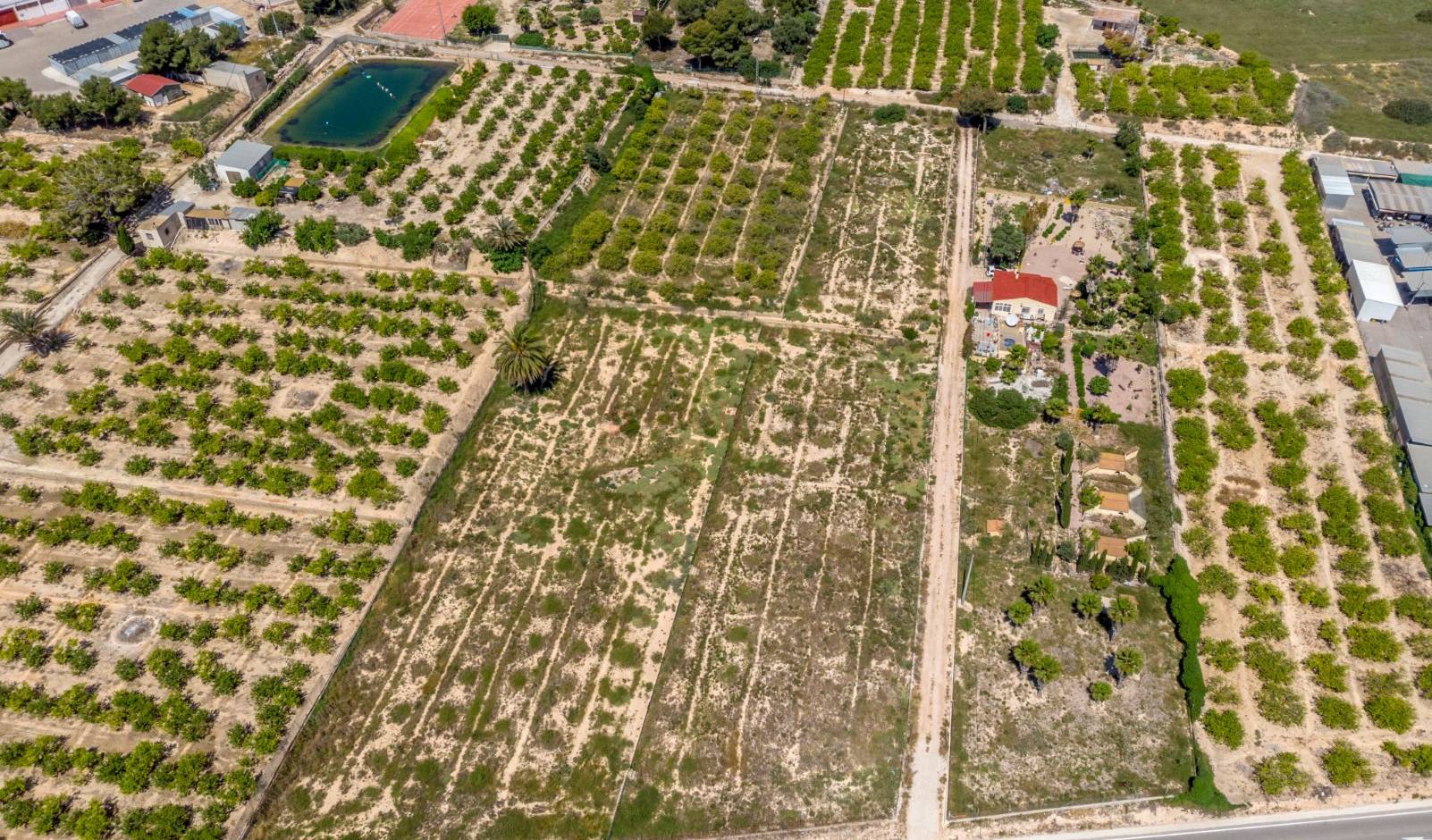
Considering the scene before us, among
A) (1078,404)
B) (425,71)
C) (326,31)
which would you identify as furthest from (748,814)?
(326,31)

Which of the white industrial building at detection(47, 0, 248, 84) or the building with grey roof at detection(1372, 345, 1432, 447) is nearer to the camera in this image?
the building with grey roof at detection(1372, 345, 1432, 447)

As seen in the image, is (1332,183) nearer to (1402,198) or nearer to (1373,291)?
(1402,198)

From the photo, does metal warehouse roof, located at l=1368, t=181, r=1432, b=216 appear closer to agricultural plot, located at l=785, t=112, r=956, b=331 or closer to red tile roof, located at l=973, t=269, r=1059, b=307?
red tile roof, located at l=973, t=269, r=1059, b=307

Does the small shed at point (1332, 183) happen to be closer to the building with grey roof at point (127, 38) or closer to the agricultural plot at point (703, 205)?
the agricultural plot at point (703, 205)

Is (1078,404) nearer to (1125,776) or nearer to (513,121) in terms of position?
(1125,776)

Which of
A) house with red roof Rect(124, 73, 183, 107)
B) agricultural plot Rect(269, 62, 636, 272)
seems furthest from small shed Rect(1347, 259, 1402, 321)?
house with red roof Rect(124, 73, 183, 107)

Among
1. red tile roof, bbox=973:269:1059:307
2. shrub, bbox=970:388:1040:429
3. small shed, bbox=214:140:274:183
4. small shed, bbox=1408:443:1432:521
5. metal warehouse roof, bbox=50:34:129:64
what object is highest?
metal warehouse roof, bbox=50:34:129:64
